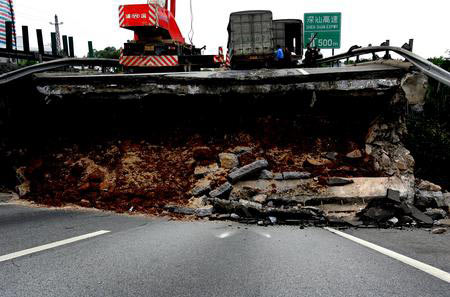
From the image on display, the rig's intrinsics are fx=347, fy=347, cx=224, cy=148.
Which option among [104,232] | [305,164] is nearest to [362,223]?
[305,164]

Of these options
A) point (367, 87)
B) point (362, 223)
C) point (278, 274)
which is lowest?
point (362, 223)

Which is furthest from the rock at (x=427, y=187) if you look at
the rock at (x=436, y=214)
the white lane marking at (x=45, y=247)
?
the white lane marking at (x=45, y=247)

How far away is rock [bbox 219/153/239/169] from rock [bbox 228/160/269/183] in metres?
0.39

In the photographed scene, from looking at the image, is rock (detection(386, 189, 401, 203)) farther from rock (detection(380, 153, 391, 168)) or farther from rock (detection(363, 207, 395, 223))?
rock (detection(380, 153, 391, 168))

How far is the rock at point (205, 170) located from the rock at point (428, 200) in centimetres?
420

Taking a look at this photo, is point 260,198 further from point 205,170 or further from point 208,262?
point 208,262

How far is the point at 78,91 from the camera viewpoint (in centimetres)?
789

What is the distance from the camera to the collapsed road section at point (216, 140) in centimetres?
710

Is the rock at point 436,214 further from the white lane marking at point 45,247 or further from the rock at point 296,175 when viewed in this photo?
the white lane marking at point 45,247

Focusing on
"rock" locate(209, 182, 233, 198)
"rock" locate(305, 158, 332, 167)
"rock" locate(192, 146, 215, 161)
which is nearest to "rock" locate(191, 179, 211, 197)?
"rock" locate(209, 182, 233, 198)

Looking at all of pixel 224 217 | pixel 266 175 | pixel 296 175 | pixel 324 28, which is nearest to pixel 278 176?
pixel 266 175

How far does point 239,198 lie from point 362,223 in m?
2.35

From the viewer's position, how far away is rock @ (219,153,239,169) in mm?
7766

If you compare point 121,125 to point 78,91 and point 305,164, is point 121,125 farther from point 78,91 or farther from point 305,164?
point 305,164
